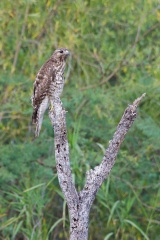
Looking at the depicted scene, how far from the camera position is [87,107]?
24.4 feet

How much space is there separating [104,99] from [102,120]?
34 cm

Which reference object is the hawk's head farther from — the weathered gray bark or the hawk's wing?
the weathered gray bark

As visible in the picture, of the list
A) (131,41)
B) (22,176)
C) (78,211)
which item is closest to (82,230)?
(78,211)

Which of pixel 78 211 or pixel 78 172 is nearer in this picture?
pixel 78 211

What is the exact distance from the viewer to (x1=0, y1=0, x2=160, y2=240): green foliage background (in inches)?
271

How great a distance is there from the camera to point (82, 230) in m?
4.56

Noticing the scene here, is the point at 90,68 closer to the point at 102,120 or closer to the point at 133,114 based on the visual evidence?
the point at 102,120

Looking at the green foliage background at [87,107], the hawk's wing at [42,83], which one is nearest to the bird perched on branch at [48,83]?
the hawk's wing at [42,83]

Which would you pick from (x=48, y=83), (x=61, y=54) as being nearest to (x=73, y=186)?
(x=48, y=83)

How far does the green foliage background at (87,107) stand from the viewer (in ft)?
22.6

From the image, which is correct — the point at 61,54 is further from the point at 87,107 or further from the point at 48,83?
the point at 87,107

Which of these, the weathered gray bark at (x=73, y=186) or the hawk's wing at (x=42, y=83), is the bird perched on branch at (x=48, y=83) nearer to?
the hawk's wing at (x=42, y=83)

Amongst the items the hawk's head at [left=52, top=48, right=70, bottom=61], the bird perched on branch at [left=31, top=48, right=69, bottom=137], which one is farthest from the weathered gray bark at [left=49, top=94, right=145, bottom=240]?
the hawk's head at [left=52, top=48, right=70, bottom=61]

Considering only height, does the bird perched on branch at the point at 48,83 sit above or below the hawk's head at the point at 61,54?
below
